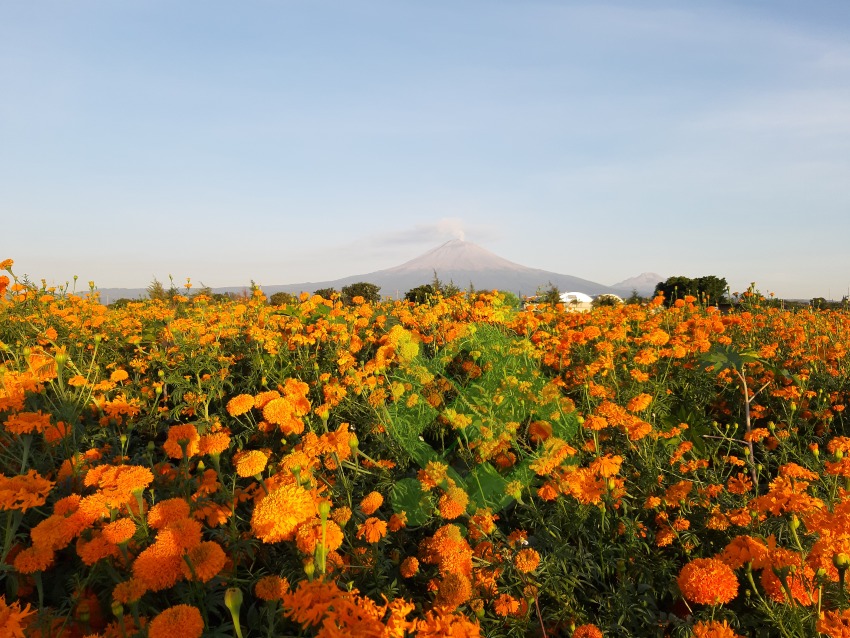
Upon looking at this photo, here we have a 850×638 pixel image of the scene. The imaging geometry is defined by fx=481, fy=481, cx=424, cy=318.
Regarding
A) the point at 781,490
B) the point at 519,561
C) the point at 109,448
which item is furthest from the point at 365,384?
the point at 781,490

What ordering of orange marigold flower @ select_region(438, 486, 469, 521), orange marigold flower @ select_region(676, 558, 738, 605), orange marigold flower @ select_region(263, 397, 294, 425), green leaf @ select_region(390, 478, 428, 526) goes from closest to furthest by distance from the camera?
1. orange marigold flower @ select_region(676, 558, 738, 605)
2. orange marigold flower @ select_region(438, 486, 469, 521)
3. green leaf @ select_region(390, 478, 428, 526)
4. orange marigold flower @ select_region(263, 397, 294, 425)

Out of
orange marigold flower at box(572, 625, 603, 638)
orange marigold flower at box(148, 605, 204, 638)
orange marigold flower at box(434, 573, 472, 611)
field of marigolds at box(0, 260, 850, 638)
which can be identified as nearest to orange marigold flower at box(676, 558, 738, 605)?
field of marigolds at box(0, 260, 850, 638)

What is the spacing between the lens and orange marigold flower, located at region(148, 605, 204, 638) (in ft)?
3.77

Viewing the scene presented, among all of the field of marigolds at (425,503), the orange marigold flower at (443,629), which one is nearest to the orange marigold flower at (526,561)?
the field of marigolds at (425,503)

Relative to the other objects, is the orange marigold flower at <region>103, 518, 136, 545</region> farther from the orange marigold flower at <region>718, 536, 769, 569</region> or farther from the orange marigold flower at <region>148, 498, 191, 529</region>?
the orange marigold flower at <region>718, 536, 769, 569</region>

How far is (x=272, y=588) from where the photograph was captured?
1.31 meters

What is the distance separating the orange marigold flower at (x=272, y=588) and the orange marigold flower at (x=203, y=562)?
6.0 inches

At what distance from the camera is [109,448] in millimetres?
2752

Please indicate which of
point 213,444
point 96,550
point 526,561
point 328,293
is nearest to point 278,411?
point 213,444

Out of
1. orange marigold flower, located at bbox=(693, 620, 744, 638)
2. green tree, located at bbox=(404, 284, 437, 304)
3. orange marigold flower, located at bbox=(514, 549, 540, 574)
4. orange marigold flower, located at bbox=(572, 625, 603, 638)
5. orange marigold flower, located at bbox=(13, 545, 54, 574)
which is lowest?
orange marigold flower, located at bbox=(572, 625, 603, 638)

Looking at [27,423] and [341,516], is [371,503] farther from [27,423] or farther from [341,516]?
[27,423]

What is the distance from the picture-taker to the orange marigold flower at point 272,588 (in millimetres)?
1275

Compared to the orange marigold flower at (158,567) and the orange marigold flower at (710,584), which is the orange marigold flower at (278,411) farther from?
the orange marigold flower at (710,584)

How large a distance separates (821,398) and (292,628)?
3.96 meters
